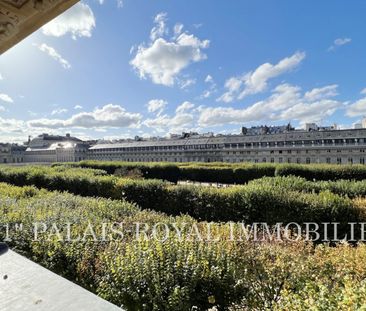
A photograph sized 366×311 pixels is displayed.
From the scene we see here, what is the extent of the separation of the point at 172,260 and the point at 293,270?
1912 mm

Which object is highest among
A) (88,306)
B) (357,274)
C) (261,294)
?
(88,306)

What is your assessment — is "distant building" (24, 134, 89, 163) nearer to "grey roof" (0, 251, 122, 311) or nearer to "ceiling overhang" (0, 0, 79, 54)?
"grey roof" (0, 251, 122, 311)

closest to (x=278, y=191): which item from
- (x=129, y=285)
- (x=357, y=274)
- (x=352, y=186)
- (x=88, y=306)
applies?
(x=352, y=186)

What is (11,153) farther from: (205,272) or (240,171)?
(205,272)

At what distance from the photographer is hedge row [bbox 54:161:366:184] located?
27.7 m

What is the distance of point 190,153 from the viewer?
7819 centimetres

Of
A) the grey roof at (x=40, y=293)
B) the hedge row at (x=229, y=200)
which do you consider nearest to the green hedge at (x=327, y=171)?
the hedge row at (x=229, y=200)

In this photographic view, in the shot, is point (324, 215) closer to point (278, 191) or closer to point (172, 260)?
point (278, 191)

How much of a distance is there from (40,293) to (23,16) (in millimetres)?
2693

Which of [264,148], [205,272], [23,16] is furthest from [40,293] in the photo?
[264,148]

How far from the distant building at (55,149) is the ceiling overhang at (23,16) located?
111 metres

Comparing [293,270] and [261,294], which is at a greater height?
[293,270]

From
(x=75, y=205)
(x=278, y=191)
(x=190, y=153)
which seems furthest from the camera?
(x=190, y=153)

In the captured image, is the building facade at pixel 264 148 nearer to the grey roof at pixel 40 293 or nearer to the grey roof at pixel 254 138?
the grey roof at pixel 254 138
